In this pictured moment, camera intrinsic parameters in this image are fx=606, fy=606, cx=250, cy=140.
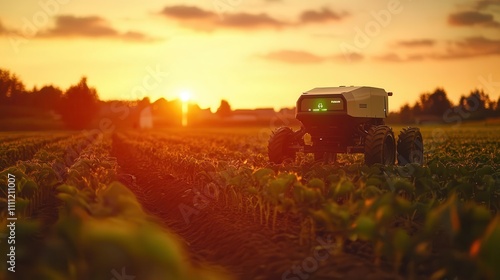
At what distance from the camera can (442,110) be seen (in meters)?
99.7

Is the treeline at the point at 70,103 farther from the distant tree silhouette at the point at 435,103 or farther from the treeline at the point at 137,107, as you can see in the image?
the distant tree silhouette at the point at 435,103

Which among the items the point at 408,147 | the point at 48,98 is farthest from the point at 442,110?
the point at 408,147

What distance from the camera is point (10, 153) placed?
2350 cm

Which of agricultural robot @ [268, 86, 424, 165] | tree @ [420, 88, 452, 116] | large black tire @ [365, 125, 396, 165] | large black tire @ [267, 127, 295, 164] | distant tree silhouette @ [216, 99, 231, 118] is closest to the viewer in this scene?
large black tire @ [365, 125, 396, 165]

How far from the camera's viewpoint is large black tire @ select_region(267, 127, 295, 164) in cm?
1472

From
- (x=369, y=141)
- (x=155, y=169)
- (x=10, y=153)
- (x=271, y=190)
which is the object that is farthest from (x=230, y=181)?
(x=10, y=153)

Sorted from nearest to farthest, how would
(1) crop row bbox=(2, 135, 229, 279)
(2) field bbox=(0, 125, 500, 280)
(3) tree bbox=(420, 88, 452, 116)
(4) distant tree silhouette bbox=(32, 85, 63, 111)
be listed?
A: 1. (1) crop row bbox=(2, 135, 229, 279)
2. (2) field bbox=(0, 125, 500, 280)
3. (4) distant tree silhouette bbox=(32, 85, 63, 111)
4. (3) tree bbox=(420, 88, 452, 116)

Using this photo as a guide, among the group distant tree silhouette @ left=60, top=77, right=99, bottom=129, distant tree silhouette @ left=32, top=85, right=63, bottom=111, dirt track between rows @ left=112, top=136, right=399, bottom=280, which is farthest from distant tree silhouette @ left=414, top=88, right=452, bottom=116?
dirt track between rows @ left=112, top=136, right=399, bottom=280

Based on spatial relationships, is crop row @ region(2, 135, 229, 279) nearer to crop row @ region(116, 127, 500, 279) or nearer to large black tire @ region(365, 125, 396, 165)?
crop row @ region(116, 127, 500, 279)

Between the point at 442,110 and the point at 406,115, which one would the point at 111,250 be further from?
the point at 442,110

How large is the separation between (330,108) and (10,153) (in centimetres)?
1471

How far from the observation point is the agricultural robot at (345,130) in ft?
45.1

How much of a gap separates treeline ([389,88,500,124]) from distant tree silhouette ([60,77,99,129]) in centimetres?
5109

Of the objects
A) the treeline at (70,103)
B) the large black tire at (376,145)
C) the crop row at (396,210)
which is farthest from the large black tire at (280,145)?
the treeline at (70,103)
